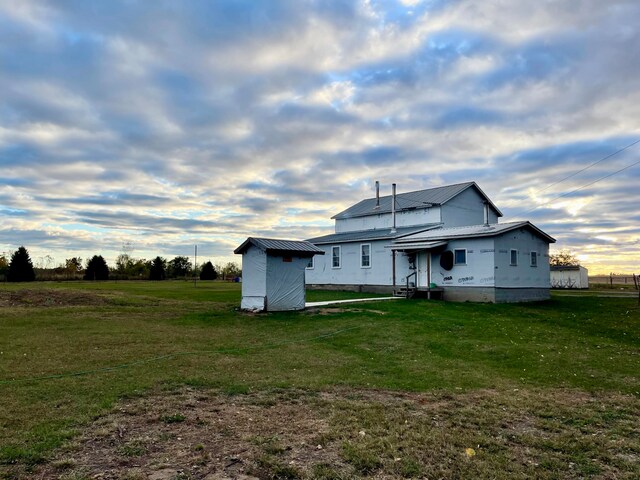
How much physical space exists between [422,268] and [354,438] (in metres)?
21.7

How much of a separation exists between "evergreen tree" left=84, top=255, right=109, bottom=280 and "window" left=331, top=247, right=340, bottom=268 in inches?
1617

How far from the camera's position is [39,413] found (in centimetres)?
548

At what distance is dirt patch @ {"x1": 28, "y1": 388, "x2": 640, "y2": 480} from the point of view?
13.3ft

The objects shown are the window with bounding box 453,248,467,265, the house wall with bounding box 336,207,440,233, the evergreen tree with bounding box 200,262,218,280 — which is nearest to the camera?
the window with bounding box 453,248,467,265

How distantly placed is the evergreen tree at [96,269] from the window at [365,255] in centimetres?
4393

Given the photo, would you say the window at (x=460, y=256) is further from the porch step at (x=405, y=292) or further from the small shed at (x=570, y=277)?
the small shed at (x=570, y=277)

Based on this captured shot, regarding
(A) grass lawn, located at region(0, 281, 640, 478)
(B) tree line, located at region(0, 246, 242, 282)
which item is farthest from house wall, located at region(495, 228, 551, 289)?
(B) tree line, located at region(0, 246, 242, 282)

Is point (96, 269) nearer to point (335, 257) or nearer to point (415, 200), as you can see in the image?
point (335, 257)

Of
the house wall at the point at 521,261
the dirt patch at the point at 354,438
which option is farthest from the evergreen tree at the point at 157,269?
the dirt patch at the point at 354,438

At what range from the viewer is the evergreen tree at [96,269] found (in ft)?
195

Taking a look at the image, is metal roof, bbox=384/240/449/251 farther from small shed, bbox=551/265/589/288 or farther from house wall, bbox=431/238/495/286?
small shed, bbox=551/265/589/288

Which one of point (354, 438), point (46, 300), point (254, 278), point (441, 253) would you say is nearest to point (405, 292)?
point (441, 253)

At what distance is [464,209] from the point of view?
3247 centimetres

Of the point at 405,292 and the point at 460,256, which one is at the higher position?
the point at 460,256
